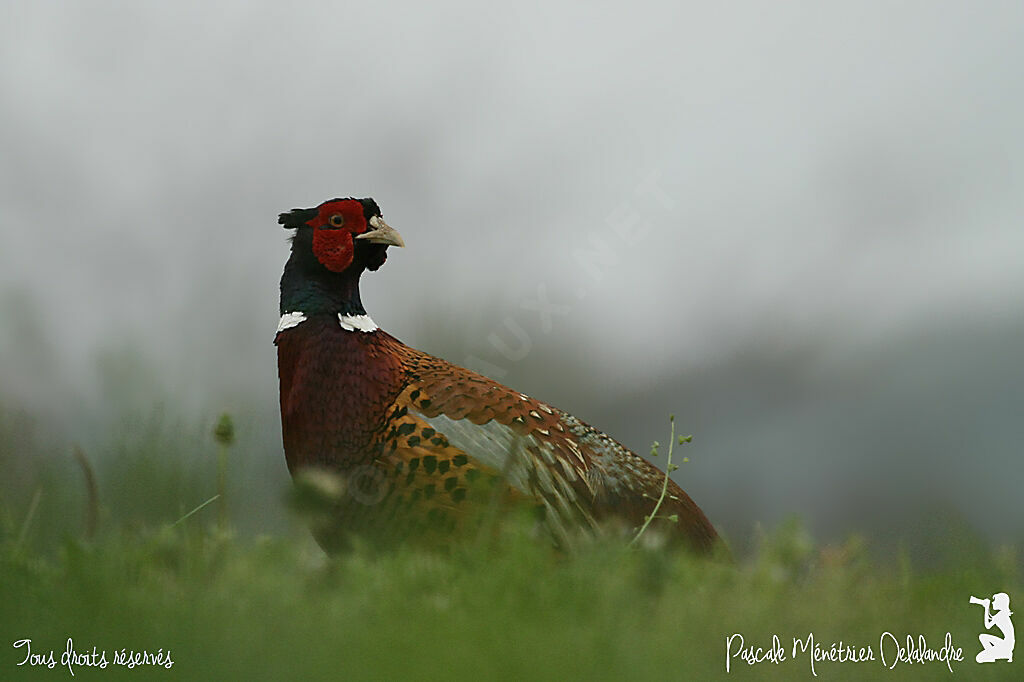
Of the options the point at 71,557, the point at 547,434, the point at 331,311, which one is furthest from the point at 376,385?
the point at 71,557

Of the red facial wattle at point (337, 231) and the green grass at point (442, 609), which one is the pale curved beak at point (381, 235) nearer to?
the red facial wattle at point (337, 231)

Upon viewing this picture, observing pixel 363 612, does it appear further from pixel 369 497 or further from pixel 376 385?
pixel 376 385

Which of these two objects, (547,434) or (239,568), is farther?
(547,434)

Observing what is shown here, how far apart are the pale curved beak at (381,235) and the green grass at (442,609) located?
Result: 144 cm

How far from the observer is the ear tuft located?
3.58 m

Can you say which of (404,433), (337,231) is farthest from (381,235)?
(404,433)

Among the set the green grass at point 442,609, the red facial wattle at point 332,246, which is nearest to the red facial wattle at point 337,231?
the red facial wattle at point 332,246

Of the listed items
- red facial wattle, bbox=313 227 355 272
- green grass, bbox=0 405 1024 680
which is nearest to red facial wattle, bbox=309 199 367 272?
red facial wattle, bbox=313 227 355 272

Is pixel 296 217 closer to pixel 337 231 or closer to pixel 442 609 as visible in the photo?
pixel 337 231

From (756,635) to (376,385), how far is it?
74.9 inches

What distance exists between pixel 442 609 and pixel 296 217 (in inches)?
89.6

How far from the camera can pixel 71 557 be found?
1905 mm

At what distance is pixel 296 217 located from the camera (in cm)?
360

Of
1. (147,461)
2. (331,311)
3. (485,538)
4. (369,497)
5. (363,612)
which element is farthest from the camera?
(331,311)
